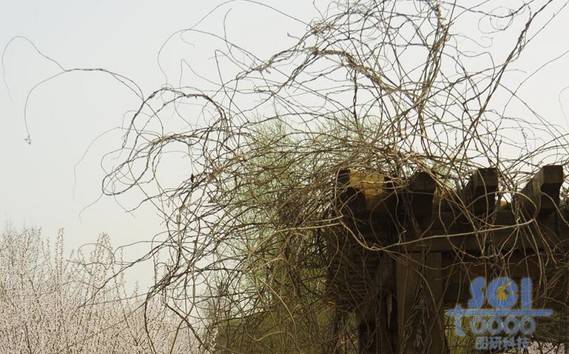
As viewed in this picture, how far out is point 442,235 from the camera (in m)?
2.61

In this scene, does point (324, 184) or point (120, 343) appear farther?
point (120, 343)

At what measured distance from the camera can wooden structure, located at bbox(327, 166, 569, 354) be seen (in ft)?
8.64

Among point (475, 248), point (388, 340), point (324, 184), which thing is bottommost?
point (388, 340)

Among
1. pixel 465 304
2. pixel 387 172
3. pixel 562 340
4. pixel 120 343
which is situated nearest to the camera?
pixel 387 172

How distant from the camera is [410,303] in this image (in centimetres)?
275

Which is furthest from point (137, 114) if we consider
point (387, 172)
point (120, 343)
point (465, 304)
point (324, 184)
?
point (120, 343)

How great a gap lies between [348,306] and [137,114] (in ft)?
3.59

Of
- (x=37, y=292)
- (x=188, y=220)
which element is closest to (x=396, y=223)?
(x=188, y=220)

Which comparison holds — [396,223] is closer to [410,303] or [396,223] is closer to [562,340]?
[410,303]

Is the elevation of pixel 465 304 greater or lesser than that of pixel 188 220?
lesser

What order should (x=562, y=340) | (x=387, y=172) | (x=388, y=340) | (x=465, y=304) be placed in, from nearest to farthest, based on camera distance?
1. (x=387, y=172)
2. (x=465, y=304)
3. (x=388, y=340)
4. (x=562, y=340)

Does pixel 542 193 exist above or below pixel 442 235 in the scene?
above

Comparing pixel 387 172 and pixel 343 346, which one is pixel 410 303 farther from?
pixel 343 346

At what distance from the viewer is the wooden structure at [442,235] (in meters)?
2.63
